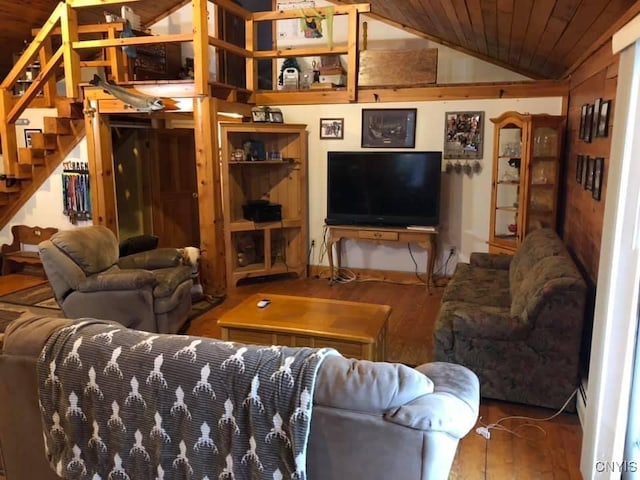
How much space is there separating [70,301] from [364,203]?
2.98 meters

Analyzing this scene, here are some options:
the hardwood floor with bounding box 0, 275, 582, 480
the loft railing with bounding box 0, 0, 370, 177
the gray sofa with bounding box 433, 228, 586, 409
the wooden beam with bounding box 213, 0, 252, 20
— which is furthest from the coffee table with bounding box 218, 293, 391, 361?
the wooden beam with bounding box 213, 0, 252, 20

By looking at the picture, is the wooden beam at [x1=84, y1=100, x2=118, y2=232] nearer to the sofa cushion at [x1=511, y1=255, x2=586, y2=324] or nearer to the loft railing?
the loft railing

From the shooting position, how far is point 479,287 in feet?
13.0

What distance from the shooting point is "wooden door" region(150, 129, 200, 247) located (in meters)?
7.05

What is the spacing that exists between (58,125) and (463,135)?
14.7 ft

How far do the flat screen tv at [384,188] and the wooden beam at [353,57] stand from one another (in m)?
0.66

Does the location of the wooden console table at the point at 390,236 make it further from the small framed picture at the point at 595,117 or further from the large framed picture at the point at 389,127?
the small framed picture at the point at 595,117

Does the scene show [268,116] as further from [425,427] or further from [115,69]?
[425,427]

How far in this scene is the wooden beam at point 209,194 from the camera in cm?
495

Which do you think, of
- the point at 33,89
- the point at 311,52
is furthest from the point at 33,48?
the point at 311,52

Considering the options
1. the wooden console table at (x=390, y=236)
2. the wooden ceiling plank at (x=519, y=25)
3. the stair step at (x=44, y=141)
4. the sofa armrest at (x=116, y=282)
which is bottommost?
the sofa armrest at (x=116, y=282)

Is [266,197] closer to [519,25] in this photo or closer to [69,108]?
[69,108]

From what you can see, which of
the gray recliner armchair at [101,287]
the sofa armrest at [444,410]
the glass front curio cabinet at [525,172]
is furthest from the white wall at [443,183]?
the sofa armrest at [444,410]

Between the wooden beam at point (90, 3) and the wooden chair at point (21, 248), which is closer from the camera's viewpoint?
the wooden beam at point (90, 3)
